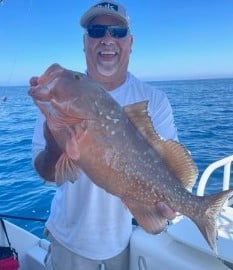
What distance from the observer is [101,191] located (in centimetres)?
304

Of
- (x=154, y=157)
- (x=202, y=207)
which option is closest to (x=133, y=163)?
(x=154, y=157)

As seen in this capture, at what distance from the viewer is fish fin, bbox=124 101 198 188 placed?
241cm

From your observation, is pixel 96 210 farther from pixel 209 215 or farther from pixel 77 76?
pixel 77 76

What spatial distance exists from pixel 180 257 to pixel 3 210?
21.8 feet

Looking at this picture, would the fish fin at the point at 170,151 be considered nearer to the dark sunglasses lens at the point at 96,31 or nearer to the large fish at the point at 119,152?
the large fish at the point at 119,152

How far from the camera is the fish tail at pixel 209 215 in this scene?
8.29 ft

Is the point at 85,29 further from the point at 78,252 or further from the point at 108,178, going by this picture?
the point at 78,252

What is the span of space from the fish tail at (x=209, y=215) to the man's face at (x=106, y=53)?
4.20 feet


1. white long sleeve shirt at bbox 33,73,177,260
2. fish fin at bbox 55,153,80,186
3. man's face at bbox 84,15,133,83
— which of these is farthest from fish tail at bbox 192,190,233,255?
man's face at bbox 84,15,133,83

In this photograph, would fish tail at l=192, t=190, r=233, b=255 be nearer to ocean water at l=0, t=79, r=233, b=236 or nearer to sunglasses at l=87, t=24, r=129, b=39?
sunglasses at l=87, t=24, r=129, b=39

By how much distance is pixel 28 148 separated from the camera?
14945 millimetres

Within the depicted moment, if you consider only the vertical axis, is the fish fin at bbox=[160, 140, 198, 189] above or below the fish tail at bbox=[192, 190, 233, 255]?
above

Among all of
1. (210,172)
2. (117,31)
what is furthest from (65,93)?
(210,172)

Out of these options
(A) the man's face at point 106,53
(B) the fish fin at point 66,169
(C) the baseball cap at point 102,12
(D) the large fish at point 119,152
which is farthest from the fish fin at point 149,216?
(C) the baseball cap at point 102,12
